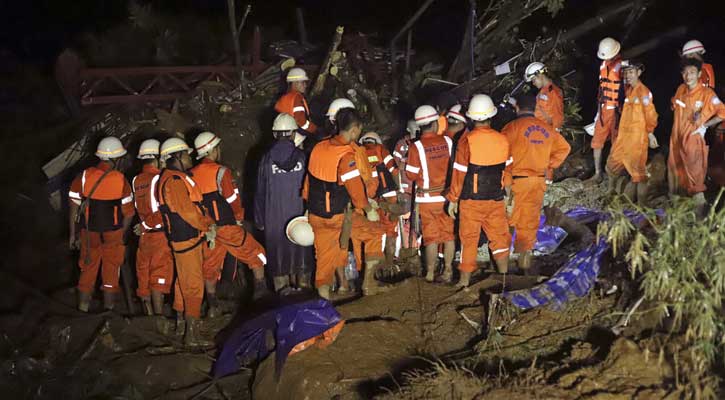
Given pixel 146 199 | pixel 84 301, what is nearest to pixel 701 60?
pixel 146 199

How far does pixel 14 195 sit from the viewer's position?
40.1 feet

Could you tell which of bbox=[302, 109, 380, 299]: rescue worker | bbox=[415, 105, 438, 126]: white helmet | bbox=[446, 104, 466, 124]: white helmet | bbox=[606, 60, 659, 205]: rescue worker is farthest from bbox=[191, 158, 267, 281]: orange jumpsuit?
bbox=[606, 60, 659, 205]: rescue worker

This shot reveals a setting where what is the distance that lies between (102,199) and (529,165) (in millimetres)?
5044

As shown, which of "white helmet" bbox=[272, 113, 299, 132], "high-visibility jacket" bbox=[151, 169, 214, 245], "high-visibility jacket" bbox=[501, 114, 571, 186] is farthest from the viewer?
"white helmet" bbox=[272, 113, 299, 132]

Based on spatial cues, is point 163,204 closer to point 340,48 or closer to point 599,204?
point 599,204

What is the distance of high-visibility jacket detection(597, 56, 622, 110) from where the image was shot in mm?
8094

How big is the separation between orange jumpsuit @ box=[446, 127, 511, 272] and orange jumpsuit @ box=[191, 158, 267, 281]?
8.22ft

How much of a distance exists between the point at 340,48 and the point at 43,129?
7.56 metres

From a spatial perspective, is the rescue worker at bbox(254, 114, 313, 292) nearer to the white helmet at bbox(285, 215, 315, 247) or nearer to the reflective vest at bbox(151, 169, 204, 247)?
the white helmet at bbox(285, 215, 315, 247)

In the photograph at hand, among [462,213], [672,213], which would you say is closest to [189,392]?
[462,213]

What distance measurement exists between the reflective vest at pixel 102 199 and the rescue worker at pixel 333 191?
2526 mm

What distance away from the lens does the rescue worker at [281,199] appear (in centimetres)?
688

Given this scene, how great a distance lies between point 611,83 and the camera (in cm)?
813

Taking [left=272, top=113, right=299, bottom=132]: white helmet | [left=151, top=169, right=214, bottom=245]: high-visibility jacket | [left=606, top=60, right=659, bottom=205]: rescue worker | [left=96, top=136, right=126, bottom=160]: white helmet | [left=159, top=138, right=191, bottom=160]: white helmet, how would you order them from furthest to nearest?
1. [left=606, top=60, right=659, bottom=205]: rescue worker
2. [left=96, top=136, right=126, bottom=160]: white helmet
3. [left=272, top=113, right=299, bottom=132]: white helmet
4. [left=159, top=138, right=191, bottom=160]: white helmet
5. [left=151, top=169, right=214, bottom=245]: high-visibility jacket
